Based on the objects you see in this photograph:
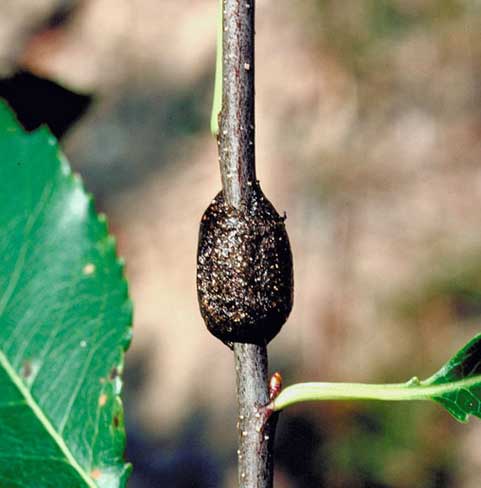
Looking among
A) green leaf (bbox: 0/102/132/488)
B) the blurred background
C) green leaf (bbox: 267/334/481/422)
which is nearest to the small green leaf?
green leaf (bbox: 267/334/481/422)

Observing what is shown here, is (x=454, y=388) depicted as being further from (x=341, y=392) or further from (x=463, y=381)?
(x=341, y=392)

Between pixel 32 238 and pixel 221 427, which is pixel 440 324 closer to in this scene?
pixel 221 427

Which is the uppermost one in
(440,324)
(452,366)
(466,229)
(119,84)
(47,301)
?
(119,84)

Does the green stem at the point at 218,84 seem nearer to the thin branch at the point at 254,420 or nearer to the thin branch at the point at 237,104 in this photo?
the thin branch at the point at 237,104

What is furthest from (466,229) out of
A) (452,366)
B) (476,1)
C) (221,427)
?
(452,366)

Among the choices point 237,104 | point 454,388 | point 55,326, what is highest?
point 237,104

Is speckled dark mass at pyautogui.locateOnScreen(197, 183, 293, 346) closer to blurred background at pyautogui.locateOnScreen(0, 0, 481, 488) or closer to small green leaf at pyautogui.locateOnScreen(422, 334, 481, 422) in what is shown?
small green leaf at pyautogui.locateOnScreen(422, 334, 481, 422)

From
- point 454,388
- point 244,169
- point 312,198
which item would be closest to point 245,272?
point 244,169
